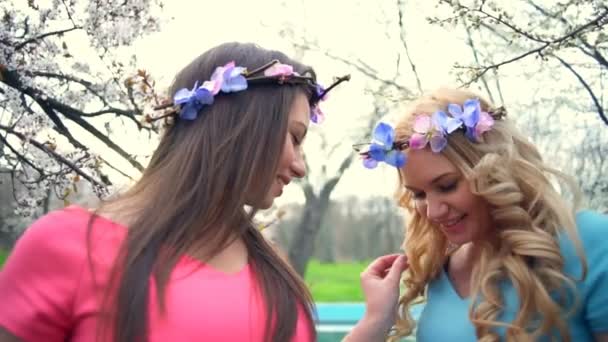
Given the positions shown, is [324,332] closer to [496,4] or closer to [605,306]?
[496,4]

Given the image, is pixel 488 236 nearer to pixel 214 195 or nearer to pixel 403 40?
pixel 214 195

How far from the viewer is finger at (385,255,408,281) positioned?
64.9 inches

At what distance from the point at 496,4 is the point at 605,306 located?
5.18 ft

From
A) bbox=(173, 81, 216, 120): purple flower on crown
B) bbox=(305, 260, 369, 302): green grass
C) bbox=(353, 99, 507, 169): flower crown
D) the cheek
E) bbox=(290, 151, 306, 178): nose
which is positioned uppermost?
bbox=(305, 260, 369, 302): green grass

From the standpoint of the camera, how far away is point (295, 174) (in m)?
1.30

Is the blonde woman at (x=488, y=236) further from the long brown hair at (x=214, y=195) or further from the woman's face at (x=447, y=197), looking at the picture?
the long brown hair at (x=214, y=195)

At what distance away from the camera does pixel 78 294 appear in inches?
42.1

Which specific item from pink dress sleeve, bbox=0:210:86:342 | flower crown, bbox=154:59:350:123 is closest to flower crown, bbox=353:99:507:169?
flower crown, bbox=154:59:350:123

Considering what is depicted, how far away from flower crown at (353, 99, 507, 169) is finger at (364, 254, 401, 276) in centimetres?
22

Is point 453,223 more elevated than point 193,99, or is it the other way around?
point 193,99

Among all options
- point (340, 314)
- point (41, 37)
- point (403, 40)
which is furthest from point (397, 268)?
point (340, 314)

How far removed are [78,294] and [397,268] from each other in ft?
2.59

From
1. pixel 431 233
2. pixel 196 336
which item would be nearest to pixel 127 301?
pixel 196 336

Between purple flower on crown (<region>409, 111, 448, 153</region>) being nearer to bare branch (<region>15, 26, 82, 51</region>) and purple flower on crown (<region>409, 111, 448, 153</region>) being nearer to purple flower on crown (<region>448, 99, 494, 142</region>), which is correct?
purple flower on crown (<region>448, 99, 494, 142</region>)
